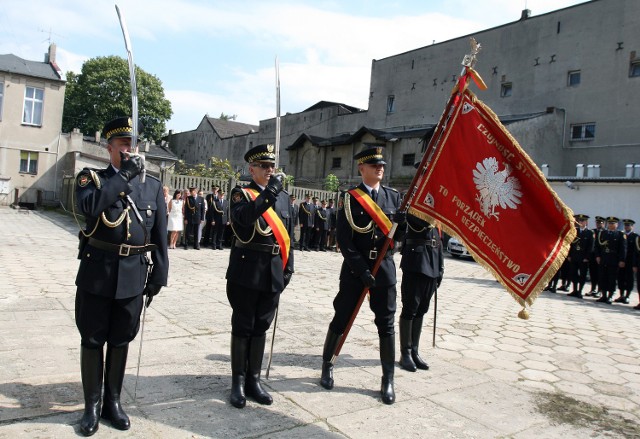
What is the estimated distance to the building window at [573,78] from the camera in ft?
86.0

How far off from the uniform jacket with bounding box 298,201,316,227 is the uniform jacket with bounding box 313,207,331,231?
20 cm

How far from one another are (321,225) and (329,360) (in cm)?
1483

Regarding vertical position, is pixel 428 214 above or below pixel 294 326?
above

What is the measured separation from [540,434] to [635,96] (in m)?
24.5

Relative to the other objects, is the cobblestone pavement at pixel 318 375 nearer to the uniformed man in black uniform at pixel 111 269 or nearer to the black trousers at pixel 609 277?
the uniformed man in black uniform at pixel 111 269

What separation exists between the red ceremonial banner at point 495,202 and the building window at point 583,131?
24.1 meters

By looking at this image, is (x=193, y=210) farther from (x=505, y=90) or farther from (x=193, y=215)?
(x=505, y=90)

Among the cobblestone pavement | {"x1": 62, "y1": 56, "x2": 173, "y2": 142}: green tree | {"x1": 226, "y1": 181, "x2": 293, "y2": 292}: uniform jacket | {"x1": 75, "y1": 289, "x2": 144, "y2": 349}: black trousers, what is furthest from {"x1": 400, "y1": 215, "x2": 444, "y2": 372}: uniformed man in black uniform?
{"x1": 62, "y1": 56, "x2": 173, "y2": 142}: green tree

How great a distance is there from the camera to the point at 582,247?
13070 millimetres

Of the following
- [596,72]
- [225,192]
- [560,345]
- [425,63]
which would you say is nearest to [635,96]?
[596,72]

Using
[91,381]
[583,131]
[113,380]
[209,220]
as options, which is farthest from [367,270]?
[583,131]

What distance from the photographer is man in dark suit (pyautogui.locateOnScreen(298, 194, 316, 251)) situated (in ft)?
61.7

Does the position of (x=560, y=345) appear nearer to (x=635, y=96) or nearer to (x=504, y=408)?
→ (x=504, y=408)

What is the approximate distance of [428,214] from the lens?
4457 mm
